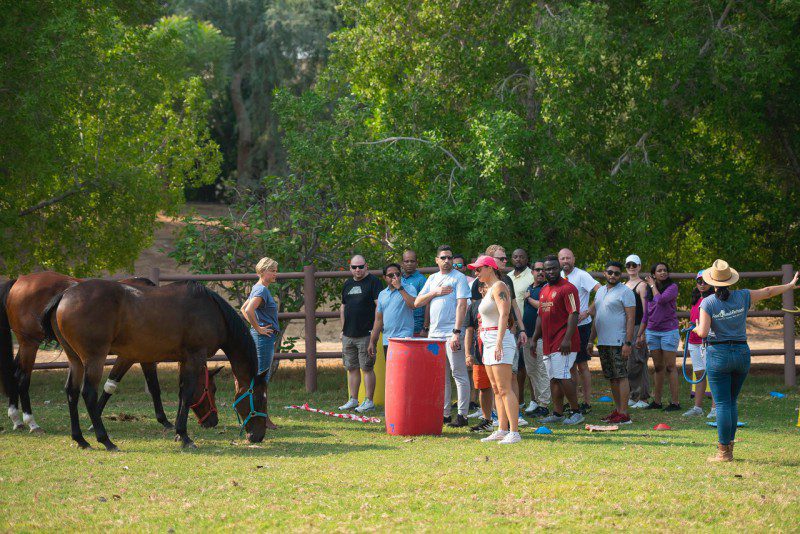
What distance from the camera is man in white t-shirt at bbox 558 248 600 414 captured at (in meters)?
10.9

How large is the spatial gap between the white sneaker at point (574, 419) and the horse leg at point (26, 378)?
227 inches

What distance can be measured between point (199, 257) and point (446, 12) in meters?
6.31

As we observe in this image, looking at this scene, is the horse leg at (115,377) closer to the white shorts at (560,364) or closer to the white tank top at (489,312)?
the white tank top at (489,312)

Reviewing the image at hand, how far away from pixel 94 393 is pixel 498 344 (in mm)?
3885

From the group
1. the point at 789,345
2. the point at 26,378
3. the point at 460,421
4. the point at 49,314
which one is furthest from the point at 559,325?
the point at 26,378

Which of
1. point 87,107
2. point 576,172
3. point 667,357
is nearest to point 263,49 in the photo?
point 87,107

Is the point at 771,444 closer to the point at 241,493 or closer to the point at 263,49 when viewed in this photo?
the point at 241,493

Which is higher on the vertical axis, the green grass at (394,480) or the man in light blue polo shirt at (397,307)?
the man in light blue polo shirt at (397,307)

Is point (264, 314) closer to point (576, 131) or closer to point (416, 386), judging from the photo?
point (416, 386)

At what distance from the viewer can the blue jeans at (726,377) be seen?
7.94 metres

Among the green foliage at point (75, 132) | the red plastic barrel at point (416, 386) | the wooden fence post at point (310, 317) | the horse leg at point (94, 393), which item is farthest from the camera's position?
the green foliage at point (75, 132)

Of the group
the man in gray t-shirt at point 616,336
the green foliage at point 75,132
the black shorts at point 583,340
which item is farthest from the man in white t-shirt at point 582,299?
the green foliage at point 75,132

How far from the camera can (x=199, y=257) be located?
15281 millimetres

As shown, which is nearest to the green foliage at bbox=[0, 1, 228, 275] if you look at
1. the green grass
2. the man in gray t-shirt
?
the green grass
